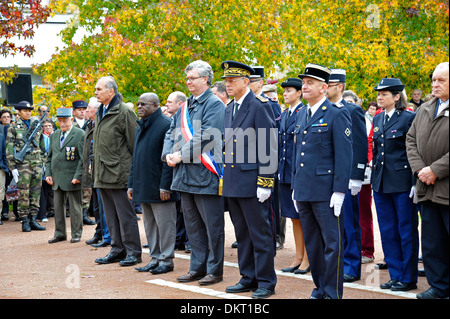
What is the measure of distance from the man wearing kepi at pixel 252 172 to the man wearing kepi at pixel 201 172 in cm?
52

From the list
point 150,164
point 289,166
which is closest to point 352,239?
point 289,166

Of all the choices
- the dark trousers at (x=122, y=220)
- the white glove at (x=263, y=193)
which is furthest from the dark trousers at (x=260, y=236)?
the dark trousers at (x=122, y=220)

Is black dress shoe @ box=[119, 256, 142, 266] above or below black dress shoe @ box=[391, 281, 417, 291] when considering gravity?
below

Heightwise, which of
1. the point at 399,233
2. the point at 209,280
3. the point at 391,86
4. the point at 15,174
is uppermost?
the point at 391,86

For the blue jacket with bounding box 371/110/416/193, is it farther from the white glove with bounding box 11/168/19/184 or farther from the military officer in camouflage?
the white glove with bounding box 11/168/19/184

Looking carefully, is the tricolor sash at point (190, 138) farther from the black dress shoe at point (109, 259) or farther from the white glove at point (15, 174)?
the white glove at point (15, 174)

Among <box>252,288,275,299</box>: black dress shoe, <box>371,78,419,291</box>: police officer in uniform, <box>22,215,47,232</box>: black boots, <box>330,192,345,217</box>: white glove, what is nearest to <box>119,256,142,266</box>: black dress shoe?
<box>252,288,275,299</box>: black dress shoe

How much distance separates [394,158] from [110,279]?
369 cm

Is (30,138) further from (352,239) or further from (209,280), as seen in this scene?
(352,239)

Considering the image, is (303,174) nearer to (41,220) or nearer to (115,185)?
(115,185)

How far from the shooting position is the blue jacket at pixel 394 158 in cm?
719

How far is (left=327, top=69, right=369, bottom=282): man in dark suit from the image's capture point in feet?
25.3

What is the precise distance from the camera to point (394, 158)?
24.0ft
